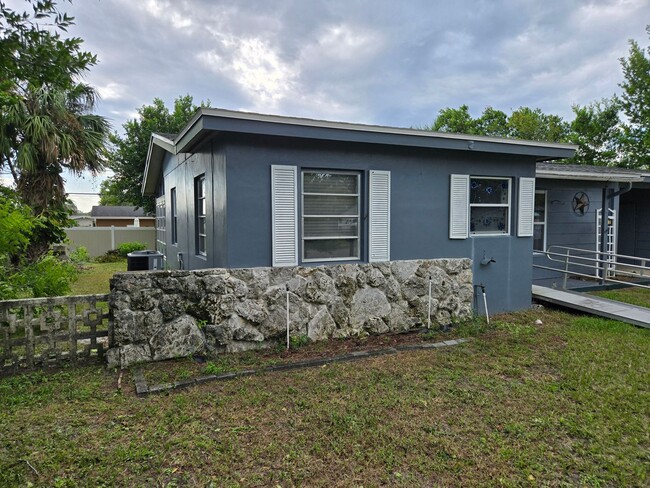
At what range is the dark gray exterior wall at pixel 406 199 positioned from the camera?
4836mm

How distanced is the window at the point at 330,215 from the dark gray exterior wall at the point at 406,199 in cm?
16

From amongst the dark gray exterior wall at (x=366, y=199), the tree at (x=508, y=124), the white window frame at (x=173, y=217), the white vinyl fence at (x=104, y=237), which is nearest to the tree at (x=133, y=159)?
the white vinyl fence at (x=104, y=237)

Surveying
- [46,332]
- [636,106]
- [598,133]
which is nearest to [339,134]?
[46,332]

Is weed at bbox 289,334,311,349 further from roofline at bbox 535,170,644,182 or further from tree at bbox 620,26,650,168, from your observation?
tree at bbox 620,26,650,168

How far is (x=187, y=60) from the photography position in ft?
36.9

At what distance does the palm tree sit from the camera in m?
8.77

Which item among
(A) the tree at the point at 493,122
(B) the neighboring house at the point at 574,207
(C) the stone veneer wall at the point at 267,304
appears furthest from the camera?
(A) the tree at the point at 493,122

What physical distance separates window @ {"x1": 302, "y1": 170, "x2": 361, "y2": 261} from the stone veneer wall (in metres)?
0.30

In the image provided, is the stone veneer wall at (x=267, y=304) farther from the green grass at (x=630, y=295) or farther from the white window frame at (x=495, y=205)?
the green grass at (x=630, y=295)

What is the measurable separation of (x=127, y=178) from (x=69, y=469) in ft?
58.8

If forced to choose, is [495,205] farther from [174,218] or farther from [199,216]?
[174,218]

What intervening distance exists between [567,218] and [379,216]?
259 inches

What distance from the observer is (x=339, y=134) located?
5.05m

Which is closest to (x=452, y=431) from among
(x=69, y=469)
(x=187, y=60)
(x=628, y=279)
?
(x=69, y=469)
